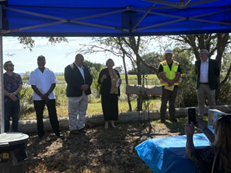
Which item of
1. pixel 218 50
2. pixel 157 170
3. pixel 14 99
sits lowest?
pixel 157 170

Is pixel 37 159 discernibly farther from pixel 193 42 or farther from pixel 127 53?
pixel 193 42

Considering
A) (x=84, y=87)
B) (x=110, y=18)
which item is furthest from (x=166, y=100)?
(x=110, y=18)

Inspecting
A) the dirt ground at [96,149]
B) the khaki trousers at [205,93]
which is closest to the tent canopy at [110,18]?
the khaki trousers at [205,93]

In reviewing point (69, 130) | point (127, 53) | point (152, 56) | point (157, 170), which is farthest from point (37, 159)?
point (152, 56)

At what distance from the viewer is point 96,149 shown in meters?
4.74

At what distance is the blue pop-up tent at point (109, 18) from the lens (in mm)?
3980

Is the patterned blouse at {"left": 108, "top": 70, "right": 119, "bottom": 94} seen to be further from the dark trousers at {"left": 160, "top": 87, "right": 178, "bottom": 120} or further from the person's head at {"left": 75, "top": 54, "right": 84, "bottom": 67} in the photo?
the dark trousers at {"left": 160, "top": 87, "right": 178, "bottom": 120}

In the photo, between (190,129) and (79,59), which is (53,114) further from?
(190,129)

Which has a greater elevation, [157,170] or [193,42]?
[193,42]

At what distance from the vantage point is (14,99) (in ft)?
16.8

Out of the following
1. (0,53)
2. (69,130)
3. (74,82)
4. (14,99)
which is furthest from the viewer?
(69,130)

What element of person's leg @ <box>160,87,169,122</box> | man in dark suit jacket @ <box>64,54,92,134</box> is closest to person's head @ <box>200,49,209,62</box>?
person's leg @ <box>160,87,169,122</box>

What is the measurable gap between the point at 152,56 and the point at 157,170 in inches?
288

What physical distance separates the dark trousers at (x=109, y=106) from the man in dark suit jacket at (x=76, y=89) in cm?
49
